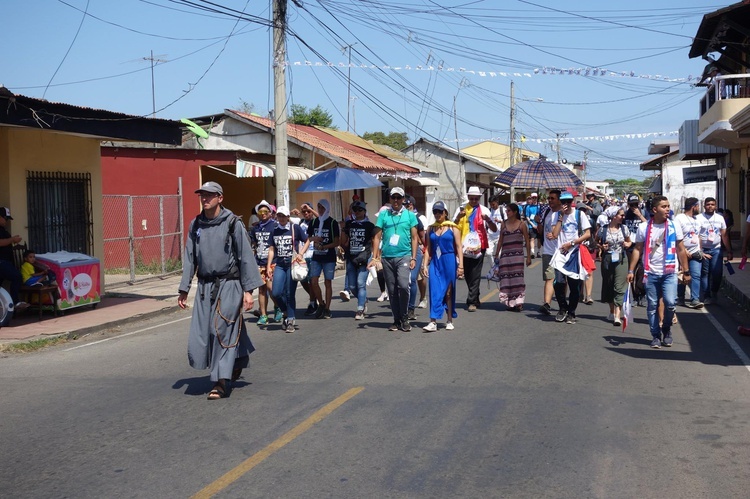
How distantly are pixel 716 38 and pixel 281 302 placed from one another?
1818 cm

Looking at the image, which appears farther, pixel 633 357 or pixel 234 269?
pixel 633 357

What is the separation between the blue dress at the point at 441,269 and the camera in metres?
11.0

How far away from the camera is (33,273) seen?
517 inches

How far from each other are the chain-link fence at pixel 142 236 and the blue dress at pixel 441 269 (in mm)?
11373

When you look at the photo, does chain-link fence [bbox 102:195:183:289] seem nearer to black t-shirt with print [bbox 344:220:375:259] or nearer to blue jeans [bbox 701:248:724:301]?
black t-shirt with print [bbox 344:220:375:259]

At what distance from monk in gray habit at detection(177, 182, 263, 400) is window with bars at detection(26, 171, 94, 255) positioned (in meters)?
7.93

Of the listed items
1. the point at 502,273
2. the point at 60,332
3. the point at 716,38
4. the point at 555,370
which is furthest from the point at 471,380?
the point at 716,38

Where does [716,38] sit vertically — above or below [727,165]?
above

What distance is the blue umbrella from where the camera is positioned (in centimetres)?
1709

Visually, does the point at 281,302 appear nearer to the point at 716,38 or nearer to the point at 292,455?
the point at 292,455

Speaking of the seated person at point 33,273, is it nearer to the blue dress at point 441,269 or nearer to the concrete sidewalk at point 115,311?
the concrete sidewalk at point 115,311

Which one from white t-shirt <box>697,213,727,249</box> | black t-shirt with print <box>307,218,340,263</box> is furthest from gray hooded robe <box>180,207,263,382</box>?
white t-shirt <box>697,213,727,249</box>

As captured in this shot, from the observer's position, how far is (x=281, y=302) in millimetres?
11664

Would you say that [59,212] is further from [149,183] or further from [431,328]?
[431,328]
